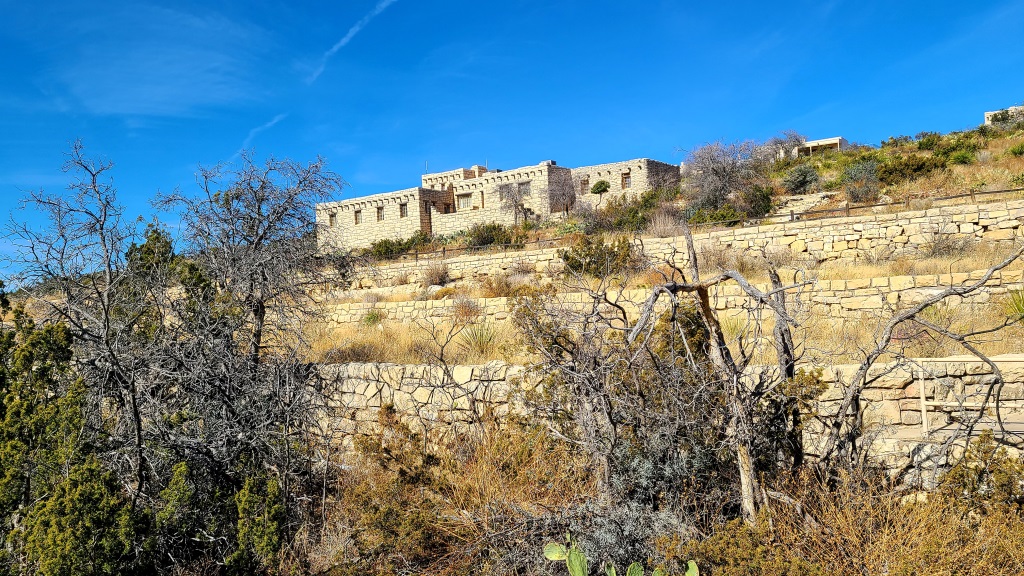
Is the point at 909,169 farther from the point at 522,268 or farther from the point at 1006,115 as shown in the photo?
the point at 522,268

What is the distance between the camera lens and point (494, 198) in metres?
35.4

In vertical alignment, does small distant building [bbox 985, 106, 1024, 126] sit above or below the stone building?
above

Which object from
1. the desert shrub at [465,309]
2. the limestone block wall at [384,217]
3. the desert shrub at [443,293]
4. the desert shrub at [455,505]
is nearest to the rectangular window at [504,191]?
the limestone block wall at [384,217]

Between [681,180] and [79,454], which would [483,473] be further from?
[681,180]

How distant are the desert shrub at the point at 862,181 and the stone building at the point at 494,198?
927 centimetres

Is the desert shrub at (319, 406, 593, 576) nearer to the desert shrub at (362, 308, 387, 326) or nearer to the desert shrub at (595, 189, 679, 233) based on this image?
the desert shrub at (362, 308, 387, 326)

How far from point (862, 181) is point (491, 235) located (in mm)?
14767

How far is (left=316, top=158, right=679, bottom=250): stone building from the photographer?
3384cm

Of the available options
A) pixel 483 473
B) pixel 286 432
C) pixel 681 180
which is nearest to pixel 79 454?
pixel 286 432

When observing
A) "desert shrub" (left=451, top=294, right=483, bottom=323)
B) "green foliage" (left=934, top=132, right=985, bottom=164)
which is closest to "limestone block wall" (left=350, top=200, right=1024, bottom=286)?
"desert shrub" (left=451, top=294, right=483, bottom=323)

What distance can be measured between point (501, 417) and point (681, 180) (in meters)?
28.0

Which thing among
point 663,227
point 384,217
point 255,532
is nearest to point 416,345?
point 255,532

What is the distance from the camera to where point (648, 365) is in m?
5.53

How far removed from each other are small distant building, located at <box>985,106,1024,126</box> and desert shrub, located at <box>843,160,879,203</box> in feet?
31.9
